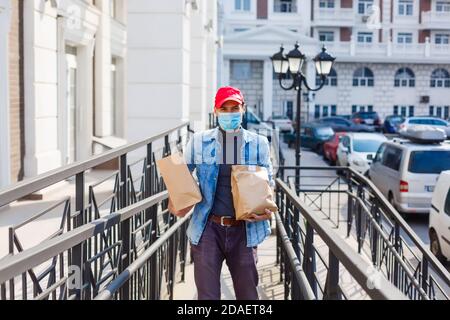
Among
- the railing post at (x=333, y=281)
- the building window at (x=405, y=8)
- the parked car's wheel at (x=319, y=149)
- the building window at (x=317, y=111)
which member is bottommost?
the parked car's wheel at (x=319, y=149)

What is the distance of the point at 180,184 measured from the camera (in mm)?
4039

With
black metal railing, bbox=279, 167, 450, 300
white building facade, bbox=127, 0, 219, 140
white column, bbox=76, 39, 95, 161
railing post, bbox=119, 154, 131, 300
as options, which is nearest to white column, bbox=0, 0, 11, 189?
white building facade, bbox=127, 0, 219, 140

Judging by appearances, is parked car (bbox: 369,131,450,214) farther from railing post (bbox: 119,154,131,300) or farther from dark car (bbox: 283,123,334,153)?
dark car (bbox: 283,123,334,153)

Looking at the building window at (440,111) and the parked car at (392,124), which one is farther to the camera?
the building window at (440,111)

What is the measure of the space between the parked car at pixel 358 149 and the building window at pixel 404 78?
108ft

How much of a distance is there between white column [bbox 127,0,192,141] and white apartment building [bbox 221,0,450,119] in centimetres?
3809

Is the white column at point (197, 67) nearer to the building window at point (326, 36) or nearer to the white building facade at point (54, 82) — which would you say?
the white building facade at point (54, 82)

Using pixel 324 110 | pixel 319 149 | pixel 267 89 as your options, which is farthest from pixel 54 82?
pixel 324 110

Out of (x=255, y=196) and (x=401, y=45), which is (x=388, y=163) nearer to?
(x=255, y=196)

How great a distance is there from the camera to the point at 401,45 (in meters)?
52.4

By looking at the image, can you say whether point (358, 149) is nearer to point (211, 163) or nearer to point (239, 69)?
point (211, 163)

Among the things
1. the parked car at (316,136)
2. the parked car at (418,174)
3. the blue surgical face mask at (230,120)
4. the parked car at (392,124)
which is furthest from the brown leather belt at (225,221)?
the parked car at (392,124)

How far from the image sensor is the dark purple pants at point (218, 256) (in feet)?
13.6

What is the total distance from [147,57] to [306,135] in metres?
21.0
